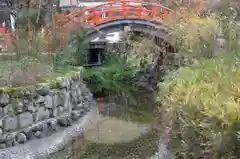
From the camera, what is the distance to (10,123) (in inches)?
304

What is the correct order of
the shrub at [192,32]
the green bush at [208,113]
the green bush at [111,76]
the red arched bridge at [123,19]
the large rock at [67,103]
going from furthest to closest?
the green bush at [111,76], the red arched bridge at [123,19], the shrub at [192,32], the large rock at [67,103], the green bush at [208,113]

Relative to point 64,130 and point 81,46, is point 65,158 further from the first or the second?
point 81,46

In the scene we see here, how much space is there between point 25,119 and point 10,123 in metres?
0.43

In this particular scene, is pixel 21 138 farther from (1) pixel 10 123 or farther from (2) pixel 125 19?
(2) pixel 125 19

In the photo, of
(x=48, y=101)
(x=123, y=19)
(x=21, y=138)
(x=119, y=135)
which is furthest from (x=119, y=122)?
(x=123, y=19)

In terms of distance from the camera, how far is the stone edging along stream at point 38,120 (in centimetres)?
763

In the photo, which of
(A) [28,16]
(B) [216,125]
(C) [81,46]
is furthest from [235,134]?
(C) [81,46]

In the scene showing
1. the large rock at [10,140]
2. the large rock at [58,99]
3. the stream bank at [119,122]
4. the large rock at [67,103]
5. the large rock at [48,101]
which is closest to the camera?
the large rock at [10,140]

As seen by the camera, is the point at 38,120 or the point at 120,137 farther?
the point at 120,137

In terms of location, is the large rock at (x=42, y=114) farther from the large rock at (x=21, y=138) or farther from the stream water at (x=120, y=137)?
→ the stream water at (x=120, y=137)

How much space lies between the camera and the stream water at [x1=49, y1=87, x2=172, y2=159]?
774cm

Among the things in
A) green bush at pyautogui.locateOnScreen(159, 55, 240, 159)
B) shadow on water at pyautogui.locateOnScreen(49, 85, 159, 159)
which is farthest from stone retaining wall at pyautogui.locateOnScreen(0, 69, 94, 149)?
green bush at pyautogui.locateOnScreen(159, 55, 240, 159)

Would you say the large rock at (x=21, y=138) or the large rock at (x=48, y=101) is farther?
the large rock at (x=48, y=101)

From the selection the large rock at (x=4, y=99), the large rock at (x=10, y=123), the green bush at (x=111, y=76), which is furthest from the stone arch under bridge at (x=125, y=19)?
the large rock at (x=10, y=123)
